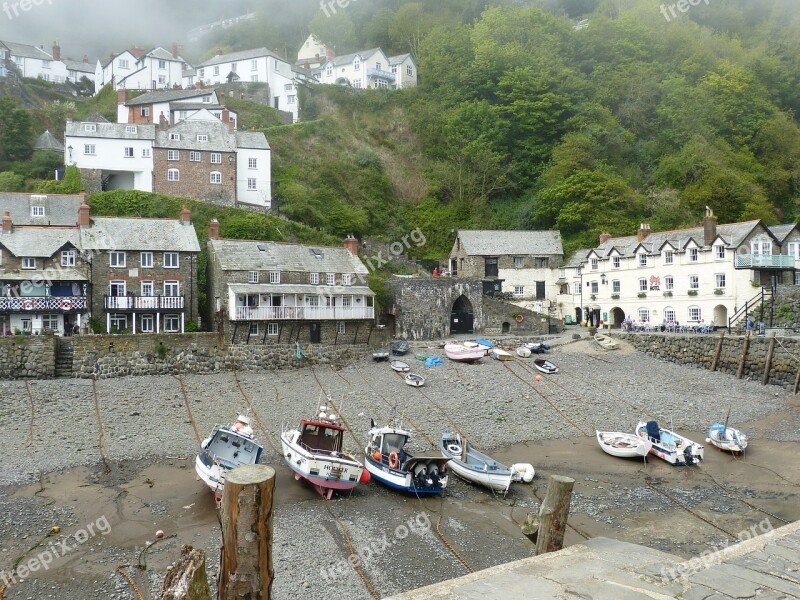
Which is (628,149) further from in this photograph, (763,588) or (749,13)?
(763,588)

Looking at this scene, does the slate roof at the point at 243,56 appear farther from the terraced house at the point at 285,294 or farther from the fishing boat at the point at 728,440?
the fishing boat at the point at 728,440

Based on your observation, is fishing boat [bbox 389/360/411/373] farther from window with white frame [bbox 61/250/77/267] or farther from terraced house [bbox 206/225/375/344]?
window with white frame [bbox 61/250/77/267]

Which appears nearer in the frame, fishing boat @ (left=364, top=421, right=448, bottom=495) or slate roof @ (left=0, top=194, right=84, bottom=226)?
fishing boat @ (left=364, top=421, right=448, bottom=495)

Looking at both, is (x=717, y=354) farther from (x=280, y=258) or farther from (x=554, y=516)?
(x=554, y=516)

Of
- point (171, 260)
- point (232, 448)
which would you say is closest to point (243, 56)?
point (171, 260)

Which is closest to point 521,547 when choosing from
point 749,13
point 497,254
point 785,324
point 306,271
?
point 306,271

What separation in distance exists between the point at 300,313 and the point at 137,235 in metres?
10.7

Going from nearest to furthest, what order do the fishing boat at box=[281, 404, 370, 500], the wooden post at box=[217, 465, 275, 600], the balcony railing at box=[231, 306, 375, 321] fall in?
the wooden post at box=[217, 465, 275, 600]
the fishing boat at box=[281, 404, 370, 500]
the balcony railing at box=[231, 306, 375, 321]

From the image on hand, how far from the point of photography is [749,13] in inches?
3157

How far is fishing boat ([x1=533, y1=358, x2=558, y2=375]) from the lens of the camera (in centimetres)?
3138

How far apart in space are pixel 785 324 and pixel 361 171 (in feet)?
128

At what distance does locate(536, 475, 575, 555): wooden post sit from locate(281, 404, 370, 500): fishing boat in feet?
33.3

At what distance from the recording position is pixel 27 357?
28.4 meters

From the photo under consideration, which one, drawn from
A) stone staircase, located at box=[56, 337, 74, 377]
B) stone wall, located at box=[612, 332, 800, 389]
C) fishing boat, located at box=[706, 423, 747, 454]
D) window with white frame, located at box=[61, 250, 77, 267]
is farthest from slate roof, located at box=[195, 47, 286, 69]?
fishing boat, located at box=[706, 423, 747, 454]
